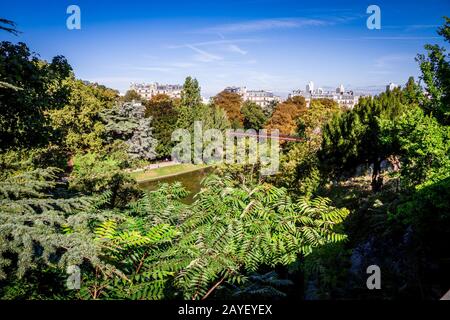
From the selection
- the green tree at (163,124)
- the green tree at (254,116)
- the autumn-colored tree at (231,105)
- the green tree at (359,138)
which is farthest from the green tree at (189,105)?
the green tree at (359,138)

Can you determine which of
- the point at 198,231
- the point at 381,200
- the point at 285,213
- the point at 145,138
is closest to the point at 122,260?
the point at 198,231

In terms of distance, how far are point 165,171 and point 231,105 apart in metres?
30.2

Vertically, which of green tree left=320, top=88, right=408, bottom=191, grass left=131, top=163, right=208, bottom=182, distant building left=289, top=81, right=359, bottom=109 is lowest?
grass left=131, top=163, right=208, bottom=182

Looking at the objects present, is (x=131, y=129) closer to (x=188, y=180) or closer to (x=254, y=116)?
(x=188, y=180)

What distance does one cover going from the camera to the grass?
147 ft

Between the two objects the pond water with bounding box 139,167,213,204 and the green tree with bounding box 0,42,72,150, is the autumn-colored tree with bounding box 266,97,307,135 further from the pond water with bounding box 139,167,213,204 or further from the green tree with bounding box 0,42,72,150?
the green tree with bounding box 0,42,72,150

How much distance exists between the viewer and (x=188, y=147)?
51406 mm

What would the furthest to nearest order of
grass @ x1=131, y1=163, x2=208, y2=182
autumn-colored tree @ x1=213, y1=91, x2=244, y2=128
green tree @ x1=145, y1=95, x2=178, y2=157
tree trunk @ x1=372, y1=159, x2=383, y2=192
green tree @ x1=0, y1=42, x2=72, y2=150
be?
1. autumn-colored tree @ x1=213, y1=91, x2=244, y2=128
2. green tree @ x1=145, y1=95, x2=178, y2=157
3. grass @ x1=131, y1=163, x2=208, y2=182
4. tree trunk @ x1=372, y1=159, x2=383, y2=192
5. green tree @ x1=0, y1=42, x2=72, y2=150

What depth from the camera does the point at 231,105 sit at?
73000mm

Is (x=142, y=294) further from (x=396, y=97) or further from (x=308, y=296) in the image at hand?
(x=396, y=97)

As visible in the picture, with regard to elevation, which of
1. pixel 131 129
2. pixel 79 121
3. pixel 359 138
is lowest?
pixel 359 138

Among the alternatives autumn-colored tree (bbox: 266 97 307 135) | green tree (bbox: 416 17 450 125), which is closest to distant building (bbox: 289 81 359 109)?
autumn-colored tree (bbox: 266 97 307 135)

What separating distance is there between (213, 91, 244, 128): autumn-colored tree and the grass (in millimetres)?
19540

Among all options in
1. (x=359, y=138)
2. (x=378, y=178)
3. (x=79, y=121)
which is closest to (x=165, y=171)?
(x=79, y=121)
